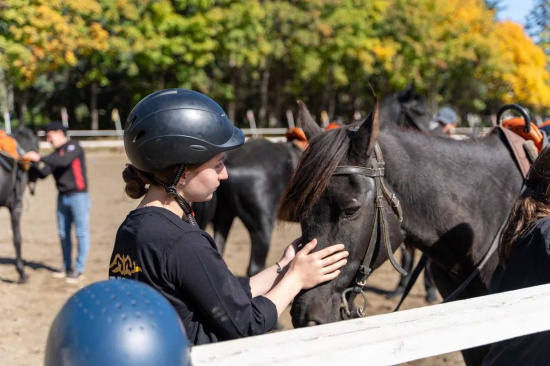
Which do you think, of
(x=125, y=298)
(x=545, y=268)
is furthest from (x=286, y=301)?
(x=545, y=268)

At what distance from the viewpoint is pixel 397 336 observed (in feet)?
5.24

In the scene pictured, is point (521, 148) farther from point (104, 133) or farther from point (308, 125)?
point (104, 133)

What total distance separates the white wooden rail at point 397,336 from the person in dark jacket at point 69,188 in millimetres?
6243

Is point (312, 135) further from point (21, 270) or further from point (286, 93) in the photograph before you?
point (286, 93)

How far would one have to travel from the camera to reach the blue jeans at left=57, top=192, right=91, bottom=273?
24.1ft

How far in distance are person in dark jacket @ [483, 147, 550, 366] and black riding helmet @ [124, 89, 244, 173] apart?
1240mm

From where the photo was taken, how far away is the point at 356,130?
2.65 metres

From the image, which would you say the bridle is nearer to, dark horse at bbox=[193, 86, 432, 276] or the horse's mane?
the horse's mane

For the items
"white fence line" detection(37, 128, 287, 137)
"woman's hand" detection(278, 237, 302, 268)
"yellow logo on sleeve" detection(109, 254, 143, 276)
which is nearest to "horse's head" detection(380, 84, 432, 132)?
"woman's hand" detection(278, 237, 302, 268)

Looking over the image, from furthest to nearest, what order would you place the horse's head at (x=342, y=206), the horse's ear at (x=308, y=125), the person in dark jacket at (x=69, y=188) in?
the person in dark jacket at (x=69, y=188) < the horse's ear at (x=308, y=125) < the horse's head at (x=342, y=206)

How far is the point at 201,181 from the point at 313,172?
26.1 inches

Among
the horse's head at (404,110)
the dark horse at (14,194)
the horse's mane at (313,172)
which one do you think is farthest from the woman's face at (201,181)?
the dark horse at (14,194)

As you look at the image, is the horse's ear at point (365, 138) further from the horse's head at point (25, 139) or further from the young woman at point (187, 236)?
the horse's head at point (25, 139)

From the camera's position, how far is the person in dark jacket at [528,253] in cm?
223
